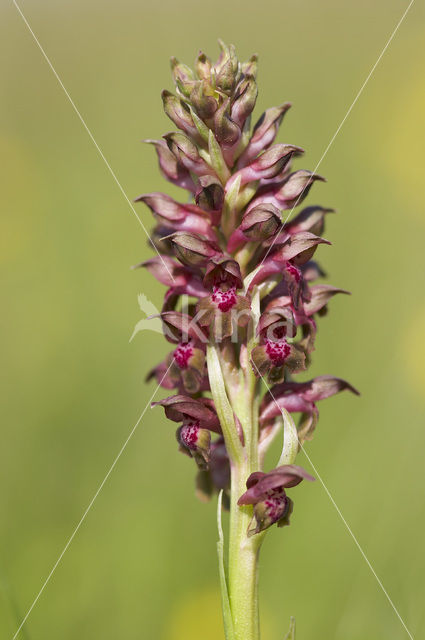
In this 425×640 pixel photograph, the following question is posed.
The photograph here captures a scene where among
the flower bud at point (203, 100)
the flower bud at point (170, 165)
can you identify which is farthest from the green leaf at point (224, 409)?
the flower bud at point (203, 100)

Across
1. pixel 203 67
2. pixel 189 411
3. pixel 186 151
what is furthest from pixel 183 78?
pixel 189 411

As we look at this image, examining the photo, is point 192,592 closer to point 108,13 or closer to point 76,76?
point 76,76

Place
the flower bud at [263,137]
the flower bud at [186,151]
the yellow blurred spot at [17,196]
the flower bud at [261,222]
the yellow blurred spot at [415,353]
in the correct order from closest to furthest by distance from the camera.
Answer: the flower bud at [261,222] → the flower bud at [186,151] → the flower bud at [263,137] → the yellow blurred spot at [415,353] → the yellow blurred spot at [17,196]

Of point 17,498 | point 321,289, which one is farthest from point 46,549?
point 321,289

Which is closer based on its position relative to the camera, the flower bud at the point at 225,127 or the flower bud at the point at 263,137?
the flower bud at the point at 225,127

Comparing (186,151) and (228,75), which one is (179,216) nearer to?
(186,151)

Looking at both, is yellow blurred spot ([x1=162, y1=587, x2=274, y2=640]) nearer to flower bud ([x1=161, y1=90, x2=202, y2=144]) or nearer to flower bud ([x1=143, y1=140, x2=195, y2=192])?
flower bud ([x1=143, y1=140, x2=195, y2=192])

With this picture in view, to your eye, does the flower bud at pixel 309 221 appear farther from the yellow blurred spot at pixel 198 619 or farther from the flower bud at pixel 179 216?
the yellow blurred spot at pixel 198 619

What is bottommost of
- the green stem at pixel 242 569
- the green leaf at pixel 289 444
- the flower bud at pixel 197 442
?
the green stem at pixel 242 569
